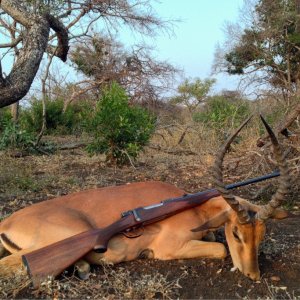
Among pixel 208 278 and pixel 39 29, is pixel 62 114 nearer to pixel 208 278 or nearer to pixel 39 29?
pixel 39 29

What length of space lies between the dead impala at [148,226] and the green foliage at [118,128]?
4.47m

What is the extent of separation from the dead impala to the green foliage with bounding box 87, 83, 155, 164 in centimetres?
447

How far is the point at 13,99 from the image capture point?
615 centimetres

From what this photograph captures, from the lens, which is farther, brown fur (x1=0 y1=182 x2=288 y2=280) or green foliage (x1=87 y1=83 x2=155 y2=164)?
green foliage (x1=87 y1=83 x2=155 y2=164)

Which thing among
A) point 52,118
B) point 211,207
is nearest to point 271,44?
point 52,118

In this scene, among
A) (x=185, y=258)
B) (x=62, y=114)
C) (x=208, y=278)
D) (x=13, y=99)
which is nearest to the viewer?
(x=208, y=278)

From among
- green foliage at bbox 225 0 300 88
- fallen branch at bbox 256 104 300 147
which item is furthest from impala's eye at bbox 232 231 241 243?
green foliage at bbox 225 0 300 88

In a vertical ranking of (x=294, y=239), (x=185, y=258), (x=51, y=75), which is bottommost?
(x=294, y=239)

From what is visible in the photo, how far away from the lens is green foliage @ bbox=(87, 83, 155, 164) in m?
8.94

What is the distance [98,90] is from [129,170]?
14.5 meters

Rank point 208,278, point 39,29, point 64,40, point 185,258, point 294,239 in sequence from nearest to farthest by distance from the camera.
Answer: point 208,278 → point 185,258 → point 294,239 → point 39,29 → point 64,40

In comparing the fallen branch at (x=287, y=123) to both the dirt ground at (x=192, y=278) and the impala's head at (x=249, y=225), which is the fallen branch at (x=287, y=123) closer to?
the dirt ground at (x=192, y=278)

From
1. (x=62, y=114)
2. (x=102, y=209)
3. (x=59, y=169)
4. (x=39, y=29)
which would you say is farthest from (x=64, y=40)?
(x=62, y=114)

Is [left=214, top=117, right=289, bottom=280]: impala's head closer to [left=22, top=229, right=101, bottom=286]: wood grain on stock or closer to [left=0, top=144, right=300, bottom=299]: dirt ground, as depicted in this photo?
[left=0, top=144, right=300, bottom=299]: dirt ground
